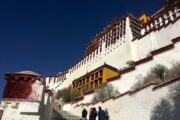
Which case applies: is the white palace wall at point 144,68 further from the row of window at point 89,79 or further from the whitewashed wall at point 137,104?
the row of window at point 89,79

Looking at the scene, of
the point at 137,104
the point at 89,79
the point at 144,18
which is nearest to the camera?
the point at 137,104

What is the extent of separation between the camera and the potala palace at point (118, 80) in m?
9.72

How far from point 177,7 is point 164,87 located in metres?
13.6

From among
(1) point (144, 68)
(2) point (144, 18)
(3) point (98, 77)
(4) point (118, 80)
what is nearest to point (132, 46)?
(3) point (98, 77)

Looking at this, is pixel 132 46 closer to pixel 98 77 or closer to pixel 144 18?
pixel 98 77

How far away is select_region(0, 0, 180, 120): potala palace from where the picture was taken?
972 centimetres

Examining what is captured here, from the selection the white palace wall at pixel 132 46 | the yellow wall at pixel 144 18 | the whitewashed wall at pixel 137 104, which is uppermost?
the yellow wall at pixel 144 18

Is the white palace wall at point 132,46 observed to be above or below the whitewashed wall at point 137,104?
above

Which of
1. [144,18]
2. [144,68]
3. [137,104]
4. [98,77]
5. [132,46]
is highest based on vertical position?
[144,18]

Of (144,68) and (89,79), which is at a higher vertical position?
(89,79)

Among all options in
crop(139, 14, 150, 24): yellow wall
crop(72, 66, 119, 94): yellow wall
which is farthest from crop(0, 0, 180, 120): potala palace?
crop(139, 14, 150, 24): yellow wall

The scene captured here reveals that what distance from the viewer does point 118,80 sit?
1972 cm

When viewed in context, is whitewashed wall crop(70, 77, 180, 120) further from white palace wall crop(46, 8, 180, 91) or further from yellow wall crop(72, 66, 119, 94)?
yellow wall crop(72, 66, 119, 94)

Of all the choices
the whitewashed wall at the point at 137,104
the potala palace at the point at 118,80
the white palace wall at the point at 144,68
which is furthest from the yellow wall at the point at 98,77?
the whitewashed wall at the point at 137,104
